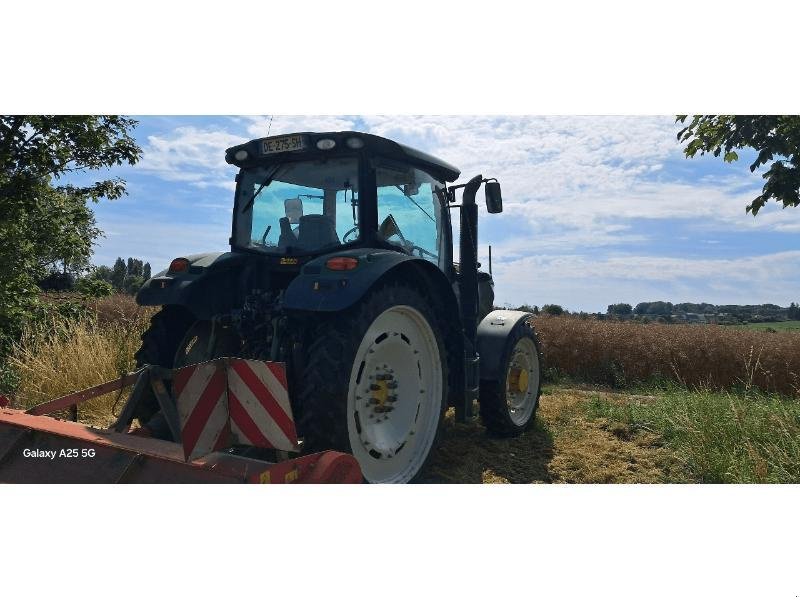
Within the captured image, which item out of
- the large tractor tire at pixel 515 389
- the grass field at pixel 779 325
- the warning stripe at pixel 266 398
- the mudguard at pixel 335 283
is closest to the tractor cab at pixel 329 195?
the mudguard at pixel 335 283

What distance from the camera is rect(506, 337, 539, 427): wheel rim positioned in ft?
17.9

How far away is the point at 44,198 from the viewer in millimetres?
6266

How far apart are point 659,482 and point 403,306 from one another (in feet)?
7.70

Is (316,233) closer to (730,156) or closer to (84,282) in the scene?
(730,156)

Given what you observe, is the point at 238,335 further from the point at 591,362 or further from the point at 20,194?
the point at 591,362

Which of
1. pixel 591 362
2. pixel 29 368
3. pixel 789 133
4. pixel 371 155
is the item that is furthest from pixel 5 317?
pixel 591 362

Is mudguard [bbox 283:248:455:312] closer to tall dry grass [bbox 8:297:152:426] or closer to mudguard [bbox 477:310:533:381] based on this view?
mudguard [bbox 477:310:533:381]

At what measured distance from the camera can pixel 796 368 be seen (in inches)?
281

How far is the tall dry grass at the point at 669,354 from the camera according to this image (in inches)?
282

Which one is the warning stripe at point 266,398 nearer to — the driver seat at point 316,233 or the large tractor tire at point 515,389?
the driver seat at point 316,233

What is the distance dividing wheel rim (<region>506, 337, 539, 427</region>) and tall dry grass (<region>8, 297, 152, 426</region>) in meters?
3.71

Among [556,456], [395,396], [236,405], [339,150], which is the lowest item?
[556,456]

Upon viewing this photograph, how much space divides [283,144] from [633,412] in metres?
4.19

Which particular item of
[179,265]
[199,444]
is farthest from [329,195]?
[199,444]
